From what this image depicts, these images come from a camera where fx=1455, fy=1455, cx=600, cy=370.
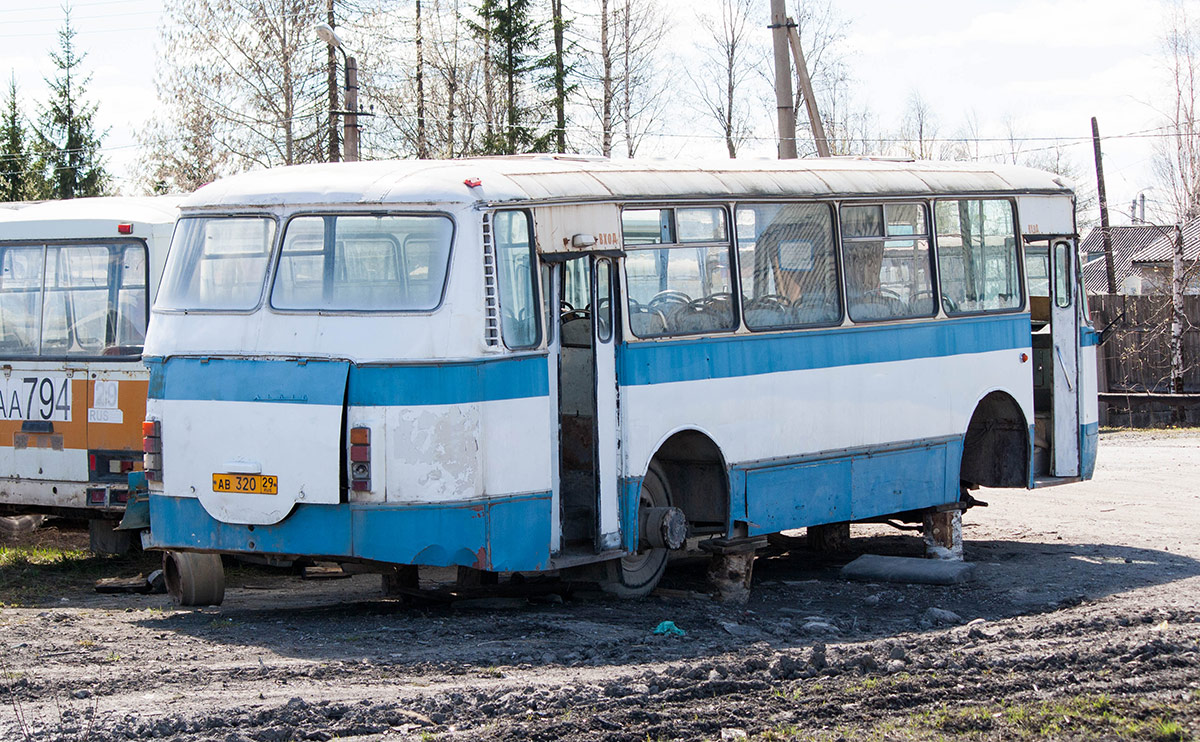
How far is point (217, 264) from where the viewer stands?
9.24 meters

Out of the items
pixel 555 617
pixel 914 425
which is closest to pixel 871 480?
pixel 914 425

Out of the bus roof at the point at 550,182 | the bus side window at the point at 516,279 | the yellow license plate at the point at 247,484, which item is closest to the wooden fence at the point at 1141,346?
the bus roof at the point at 550,182

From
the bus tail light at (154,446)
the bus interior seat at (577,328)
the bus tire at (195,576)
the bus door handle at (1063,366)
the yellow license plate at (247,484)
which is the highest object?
the bus interior seat at (577,328)

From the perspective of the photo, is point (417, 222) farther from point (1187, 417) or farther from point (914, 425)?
point (1187, 417)

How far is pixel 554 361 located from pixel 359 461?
56.3 inches

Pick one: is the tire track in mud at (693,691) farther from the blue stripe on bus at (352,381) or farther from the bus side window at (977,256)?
the bus side window at (977,256)

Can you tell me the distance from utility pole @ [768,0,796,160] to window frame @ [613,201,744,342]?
28.6ft

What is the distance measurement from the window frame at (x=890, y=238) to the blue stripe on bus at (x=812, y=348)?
7 centimetres

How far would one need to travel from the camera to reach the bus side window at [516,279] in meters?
8.84

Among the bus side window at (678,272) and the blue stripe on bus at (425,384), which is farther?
the bus side window at (678,272)

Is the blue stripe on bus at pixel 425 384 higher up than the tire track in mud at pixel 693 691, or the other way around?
the blue stripe on bus at pixel 425 384

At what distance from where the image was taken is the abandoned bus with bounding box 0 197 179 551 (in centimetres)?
1217

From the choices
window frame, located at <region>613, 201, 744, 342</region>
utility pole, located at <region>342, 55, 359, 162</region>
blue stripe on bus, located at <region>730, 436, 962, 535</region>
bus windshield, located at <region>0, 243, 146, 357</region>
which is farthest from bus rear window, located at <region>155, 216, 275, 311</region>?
utility pole, located at <region>342, 55, 359, 162</region>

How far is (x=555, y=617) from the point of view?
9.14m
